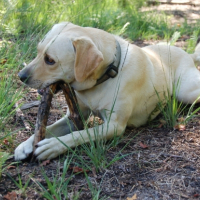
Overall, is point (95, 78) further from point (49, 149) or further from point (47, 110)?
point (49, 149)

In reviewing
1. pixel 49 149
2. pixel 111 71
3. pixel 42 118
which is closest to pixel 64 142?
pixel 49 149

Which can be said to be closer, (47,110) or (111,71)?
(47,110)

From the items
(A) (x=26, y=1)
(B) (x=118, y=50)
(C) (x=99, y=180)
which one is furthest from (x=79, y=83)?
(A) (x=26, y=1)

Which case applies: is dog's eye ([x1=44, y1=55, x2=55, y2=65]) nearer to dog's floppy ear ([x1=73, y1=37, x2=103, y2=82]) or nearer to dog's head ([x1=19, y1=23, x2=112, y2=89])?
dog's head ([x1=19, y1=23, x2=112, y2=89])

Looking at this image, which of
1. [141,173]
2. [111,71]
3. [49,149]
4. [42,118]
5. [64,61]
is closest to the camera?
[141,173]

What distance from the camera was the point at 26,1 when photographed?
5.83m

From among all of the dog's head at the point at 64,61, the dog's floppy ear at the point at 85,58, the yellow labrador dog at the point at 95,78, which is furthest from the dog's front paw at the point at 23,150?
the dog's floppy ear at the point at 85,58

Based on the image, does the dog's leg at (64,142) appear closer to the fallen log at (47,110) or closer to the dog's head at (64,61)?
the fallen log at (47,110)

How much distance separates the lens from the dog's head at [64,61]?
2971mm

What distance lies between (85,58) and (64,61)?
0.69 feet

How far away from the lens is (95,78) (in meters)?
3.17

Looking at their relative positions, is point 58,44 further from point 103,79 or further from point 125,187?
point 125,187

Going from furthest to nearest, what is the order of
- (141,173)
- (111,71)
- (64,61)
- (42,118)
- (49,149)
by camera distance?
(111,71) → (64,61) → (42,118) → (49,149) → (141,173)

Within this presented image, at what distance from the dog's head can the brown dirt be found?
0.35 m
